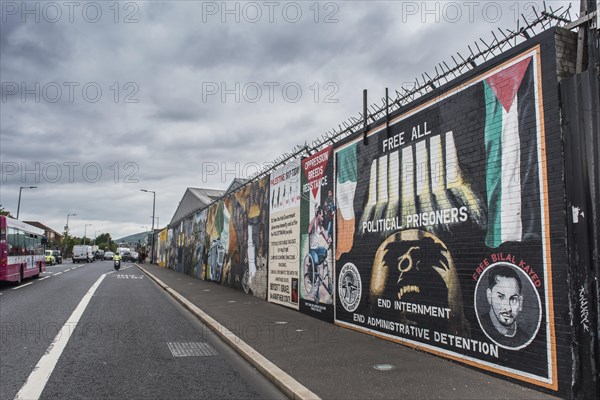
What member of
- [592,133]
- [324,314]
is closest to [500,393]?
[592,133]

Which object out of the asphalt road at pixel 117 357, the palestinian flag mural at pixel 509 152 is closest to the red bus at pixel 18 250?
the asphalt road at pixel 117 357

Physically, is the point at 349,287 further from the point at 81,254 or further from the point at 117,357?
the point at 81,254

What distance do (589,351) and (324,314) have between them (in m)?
5.97

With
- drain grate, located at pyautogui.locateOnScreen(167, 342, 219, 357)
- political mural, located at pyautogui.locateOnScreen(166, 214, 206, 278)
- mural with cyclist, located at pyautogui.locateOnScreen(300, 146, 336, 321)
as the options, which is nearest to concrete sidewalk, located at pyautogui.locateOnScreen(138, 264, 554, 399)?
Result: drain grate, located at pyautogui.locateOnScreen(167, 342, 219, 357)

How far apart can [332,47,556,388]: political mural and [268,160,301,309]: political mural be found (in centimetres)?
345

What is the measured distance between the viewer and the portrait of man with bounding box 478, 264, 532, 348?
513cm

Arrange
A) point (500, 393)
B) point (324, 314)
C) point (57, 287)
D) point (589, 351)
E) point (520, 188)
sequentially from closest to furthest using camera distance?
1. point (589, 351)
2. point (500, 393)
3. point (520, 188)
4. point (324, 314)
5. point (57, 287)

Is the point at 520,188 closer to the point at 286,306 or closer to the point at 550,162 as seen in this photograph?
the point at 550,162

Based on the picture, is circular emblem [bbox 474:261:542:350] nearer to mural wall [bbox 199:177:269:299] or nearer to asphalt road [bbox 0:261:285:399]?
asphalt road [bbox 0:261:285:399]

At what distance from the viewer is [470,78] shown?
20.2 feet

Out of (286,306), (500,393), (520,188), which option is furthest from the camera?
(286,306)

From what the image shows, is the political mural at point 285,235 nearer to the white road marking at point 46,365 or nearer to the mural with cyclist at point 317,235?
the mural with cyclist at point 317,235

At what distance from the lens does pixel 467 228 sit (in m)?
5.93

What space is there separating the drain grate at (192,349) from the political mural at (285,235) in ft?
13.0
